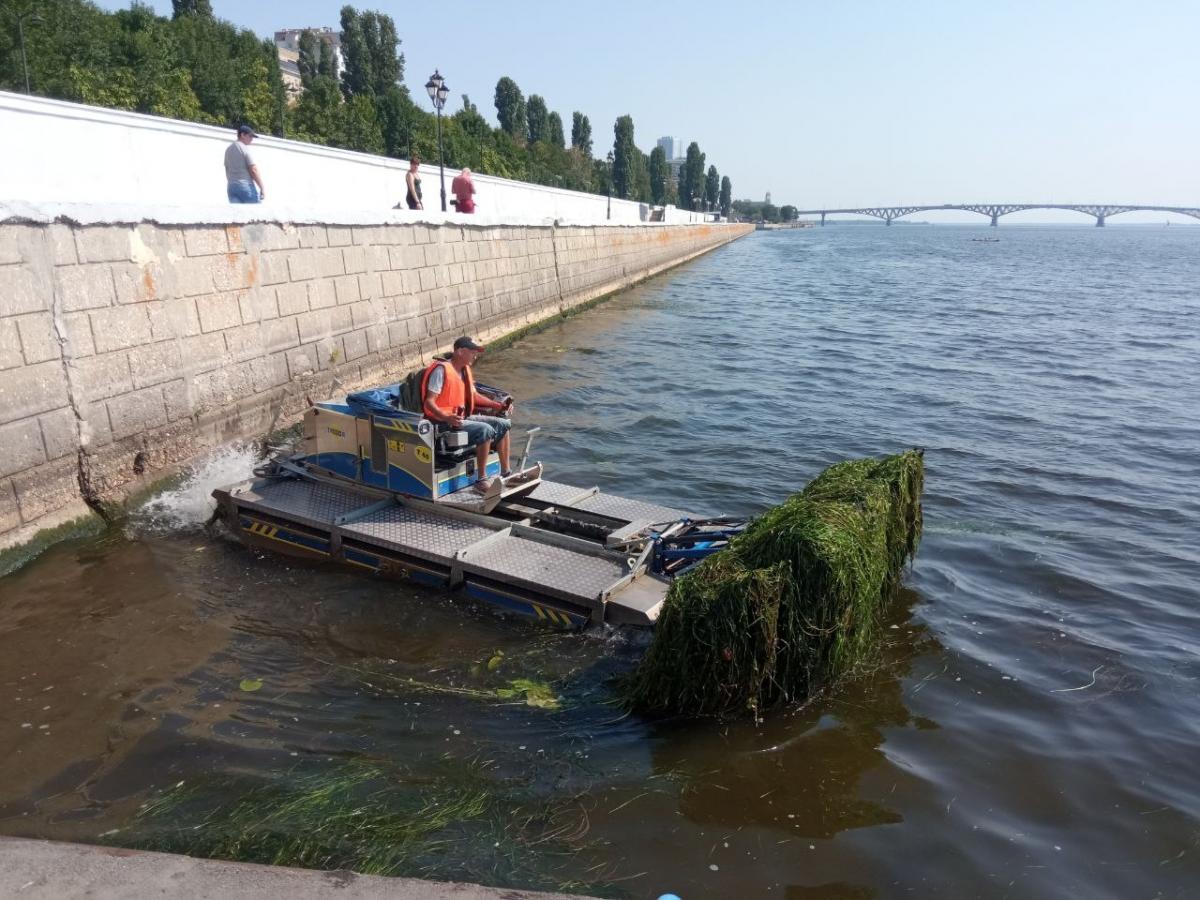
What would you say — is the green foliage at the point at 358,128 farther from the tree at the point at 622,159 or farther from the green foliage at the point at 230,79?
the tree at the point at 622,159

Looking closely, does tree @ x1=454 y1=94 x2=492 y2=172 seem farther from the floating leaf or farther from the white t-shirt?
the floating leaf

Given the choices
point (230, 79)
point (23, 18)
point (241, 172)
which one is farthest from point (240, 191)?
point (230, 79)

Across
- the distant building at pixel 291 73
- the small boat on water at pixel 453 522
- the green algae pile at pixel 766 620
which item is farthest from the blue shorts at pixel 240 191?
the distant building at pixel 291 73

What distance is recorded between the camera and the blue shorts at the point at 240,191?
40.3 ft

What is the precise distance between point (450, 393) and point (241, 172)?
644cm

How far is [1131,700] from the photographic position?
6707 millimetres

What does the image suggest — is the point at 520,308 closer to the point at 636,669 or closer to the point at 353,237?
the point at 353,237

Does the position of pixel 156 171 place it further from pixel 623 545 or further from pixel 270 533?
pixel 623 545

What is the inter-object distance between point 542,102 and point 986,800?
295 ft

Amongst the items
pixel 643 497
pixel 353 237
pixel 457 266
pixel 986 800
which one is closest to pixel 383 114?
pixel 457 266

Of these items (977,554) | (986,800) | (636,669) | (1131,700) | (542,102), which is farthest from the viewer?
(542,102)

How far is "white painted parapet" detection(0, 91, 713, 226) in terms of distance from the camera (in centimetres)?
976

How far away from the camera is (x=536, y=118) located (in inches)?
3430

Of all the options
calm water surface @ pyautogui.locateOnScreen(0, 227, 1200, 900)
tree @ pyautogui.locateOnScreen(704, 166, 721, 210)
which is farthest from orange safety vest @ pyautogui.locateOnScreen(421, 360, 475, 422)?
tree @ pyautogui.locateOnScreen(704, 166, 721, 210)
